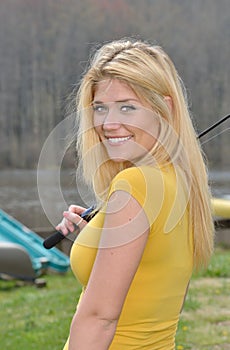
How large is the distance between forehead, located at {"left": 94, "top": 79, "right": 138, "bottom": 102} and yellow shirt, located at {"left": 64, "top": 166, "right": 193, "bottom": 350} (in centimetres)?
16

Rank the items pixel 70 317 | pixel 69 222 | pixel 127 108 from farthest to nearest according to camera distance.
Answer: pixel 70 317 → pixel 69 222 → pixel 127 108

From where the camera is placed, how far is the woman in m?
1.12

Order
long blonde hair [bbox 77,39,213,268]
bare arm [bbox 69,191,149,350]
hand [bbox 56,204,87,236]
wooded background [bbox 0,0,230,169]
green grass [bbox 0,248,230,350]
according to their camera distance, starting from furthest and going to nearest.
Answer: wooded background [bbox 0,0,230,169]
green grass [bbox 0,248,230,350]
hand [bbox 56,204,87,236]
long blonde hair [bbox 77,39,213,268]
bare arm [bbox 69,191,149,350]

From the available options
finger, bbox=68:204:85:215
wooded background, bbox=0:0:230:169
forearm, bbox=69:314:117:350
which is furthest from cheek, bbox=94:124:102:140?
wooded background, bbox=0:0:230:169

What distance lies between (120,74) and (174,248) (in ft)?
1.17

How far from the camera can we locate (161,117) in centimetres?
126

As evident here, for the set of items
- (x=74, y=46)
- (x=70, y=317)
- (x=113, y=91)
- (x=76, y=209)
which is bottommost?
(x=74, y=46)

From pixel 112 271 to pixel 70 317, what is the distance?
11.1ft

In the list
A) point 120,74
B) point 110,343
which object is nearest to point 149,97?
point 120,74

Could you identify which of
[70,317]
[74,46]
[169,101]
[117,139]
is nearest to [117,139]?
[117,139]

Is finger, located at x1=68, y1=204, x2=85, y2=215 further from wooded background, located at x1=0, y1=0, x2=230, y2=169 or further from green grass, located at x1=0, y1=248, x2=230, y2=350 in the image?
wooded background, located at x1=0, y1=0, x2=230, y2=169

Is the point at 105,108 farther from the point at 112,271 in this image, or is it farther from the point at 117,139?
the point at 112,271

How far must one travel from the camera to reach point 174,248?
1223 mm

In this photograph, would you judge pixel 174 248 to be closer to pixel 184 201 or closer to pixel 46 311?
pixel 184 201
